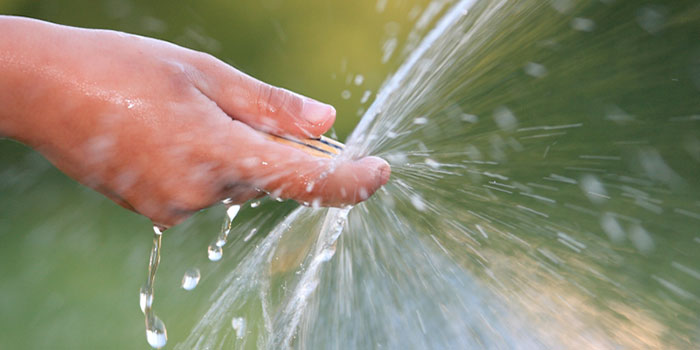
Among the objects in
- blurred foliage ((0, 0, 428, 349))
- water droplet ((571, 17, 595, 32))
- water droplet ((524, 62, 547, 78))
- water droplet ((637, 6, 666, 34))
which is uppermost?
water droplet ((637, 6, 666, 34))

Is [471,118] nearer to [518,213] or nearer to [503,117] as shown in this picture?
[503,117]

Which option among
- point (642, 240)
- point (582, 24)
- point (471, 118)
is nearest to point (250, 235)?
point (471, 118)

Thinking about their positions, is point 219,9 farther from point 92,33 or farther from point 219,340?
point 92,33

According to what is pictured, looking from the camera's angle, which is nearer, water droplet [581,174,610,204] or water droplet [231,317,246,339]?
water droplet [231,317,246,339]

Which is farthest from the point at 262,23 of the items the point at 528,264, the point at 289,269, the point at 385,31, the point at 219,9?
the point at 528,264

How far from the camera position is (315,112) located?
2.04ft

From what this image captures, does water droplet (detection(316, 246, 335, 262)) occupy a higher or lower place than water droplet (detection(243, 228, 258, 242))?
higher

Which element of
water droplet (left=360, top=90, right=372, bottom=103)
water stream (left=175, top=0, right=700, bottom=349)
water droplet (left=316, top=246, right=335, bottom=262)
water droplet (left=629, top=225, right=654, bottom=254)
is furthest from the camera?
water droplet (left=629, top=225, right=654, bottom=254)

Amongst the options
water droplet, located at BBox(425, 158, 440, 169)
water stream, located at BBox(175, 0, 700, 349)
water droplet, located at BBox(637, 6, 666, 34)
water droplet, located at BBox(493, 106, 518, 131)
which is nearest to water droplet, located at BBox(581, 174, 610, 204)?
water stream, located at BBox(175, 0, 700, 349)

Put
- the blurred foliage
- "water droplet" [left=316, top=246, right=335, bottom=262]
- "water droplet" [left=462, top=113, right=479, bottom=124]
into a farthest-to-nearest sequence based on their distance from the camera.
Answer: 1. "water droplet" [left=462, top=113, right=479, bottom=124]
2. the blurred foliage
3. "water droplet" [left=316, top=246, right=335, bottom=262]

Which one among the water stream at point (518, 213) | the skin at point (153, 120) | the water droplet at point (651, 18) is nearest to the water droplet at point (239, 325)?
the water stream at point (518, 213)

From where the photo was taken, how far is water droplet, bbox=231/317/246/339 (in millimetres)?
1166

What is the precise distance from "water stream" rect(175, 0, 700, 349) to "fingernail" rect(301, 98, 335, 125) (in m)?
0.29

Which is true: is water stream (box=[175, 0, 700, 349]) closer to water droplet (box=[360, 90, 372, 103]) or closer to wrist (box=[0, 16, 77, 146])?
water droplet (box=[360, 90, 372, 103])
